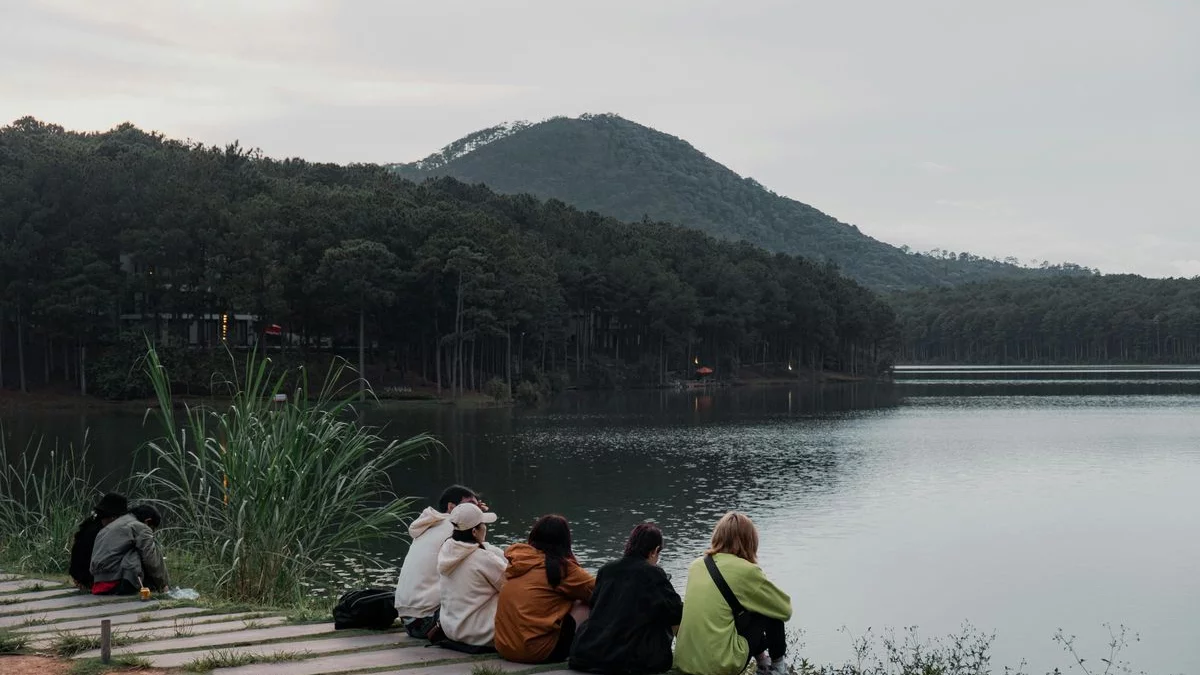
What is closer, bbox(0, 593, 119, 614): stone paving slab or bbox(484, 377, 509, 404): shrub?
bbox(0, 593, 119, 614): stone paving slab

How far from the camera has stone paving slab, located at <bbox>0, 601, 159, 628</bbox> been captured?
792 centimetres

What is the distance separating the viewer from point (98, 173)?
2099 inches

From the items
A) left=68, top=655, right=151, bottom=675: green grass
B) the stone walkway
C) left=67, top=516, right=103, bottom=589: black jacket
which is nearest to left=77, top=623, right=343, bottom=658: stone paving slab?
the stone walkway

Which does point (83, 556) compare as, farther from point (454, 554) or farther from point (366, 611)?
point (454, 554)

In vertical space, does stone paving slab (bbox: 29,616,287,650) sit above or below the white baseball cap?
below

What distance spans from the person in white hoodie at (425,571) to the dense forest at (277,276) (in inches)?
1553

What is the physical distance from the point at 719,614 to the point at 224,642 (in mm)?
3004

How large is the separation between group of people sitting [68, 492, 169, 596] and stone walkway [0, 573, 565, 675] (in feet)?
0.60

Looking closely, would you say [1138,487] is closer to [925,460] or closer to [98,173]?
[925,460]

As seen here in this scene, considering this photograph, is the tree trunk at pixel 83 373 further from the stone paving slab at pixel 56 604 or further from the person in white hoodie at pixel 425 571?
the person in white hoodie at pixel 425 571

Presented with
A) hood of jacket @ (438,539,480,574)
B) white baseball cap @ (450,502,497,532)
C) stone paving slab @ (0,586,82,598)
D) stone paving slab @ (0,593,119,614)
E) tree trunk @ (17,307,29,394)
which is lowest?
stone paving slab @ (0,586,82,598)

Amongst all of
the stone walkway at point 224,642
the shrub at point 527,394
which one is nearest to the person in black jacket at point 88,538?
the stone walkway at point 224,642

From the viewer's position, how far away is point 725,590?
20.7 feet

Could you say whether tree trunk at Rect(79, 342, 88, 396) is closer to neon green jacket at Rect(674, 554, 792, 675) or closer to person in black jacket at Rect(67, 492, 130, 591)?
person in black jacket at Rect(67, 492, 130, 591)
